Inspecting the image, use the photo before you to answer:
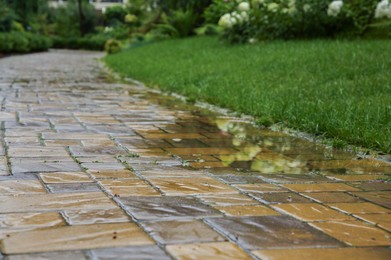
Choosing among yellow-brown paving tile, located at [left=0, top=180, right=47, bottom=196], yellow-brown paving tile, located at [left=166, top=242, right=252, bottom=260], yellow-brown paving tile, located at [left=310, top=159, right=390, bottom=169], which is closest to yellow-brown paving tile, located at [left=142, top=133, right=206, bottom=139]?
Answer: yellow-brown paving tile, located at [left=310, top=159, right=390, bottom=169]

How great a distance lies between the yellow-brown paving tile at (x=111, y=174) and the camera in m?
2.96

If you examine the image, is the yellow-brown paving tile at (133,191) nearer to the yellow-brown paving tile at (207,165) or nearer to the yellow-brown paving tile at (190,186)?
the yellow-brown paving tile at (190,186)

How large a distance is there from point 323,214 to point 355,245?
378 millimetres

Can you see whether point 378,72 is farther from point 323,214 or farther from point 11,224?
point 11,224

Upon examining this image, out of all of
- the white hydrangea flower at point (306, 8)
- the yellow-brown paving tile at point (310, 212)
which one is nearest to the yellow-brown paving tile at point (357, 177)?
the yellow-brown paving tile at point (310, 212)

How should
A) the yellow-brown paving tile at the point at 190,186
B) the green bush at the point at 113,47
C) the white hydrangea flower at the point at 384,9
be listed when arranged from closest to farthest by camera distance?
the yellow-brown paving tile at the point at 190,186 < the white hydrangea flower at the point at 384,9 < the green bush at the point at 113,47

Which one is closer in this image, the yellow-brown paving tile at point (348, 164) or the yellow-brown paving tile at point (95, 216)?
the yellow-brown paving tile at point (95, 216)

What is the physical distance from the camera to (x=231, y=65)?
30.5ft

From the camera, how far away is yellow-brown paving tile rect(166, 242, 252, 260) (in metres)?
1.86

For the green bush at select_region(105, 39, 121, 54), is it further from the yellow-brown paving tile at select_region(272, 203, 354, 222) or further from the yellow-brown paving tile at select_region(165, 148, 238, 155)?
the yellow-brown paving tile at select_region(272, 203, 354, 222)

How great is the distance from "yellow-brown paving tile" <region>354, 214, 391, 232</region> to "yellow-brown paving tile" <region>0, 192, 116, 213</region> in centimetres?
99

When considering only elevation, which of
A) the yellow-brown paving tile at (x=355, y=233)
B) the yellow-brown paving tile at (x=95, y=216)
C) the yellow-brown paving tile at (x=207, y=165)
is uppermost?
the yellow-brown paving tile at (x=95, y=216)

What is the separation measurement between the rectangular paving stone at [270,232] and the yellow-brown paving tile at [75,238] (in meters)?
0.31

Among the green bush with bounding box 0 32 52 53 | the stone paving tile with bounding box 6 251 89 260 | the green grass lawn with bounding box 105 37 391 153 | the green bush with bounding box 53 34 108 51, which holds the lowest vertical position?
the green bush with bounding box 53 34 108 51
